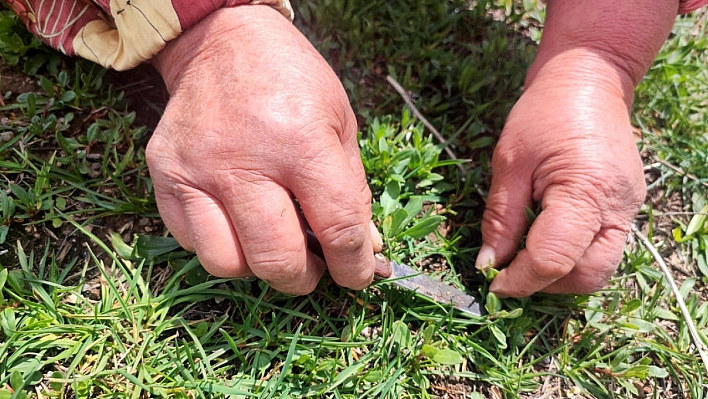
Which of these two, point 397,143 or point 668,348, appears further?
point 397,143

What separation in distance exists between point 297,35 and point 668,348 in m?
1.53

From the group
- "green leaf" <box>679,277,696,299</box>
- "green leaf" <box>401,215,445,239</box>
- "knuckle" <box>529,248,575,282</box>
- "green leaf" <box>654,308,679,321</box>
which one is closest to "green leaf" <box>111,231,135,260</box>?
"green leaf" <box>401,215,445,239</box>

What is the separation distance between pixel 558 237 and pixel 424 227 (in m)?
0.40

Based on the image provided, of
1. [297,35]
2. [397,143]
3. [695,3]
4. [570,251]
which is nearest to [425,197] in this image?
[397,143]

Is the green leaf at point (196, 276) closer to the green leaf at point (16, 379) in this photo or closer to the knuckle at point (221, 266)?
the knuckle at point (221, 266)

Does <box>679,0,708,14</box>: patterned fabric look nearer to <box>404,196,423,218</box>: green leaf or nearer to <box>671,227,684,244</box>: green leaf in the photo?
<box>671,227,684,244</box>: green leaf

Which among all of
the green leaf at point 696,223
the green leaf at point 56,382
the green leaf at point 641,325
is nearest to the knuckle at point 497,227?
the green leaf at point 641,325

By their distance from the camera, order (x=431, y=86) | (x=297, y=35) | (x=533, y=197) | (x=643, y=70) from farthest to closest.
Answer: (x=431, y=86), (x=643, y=70), (x=533, y=197), (x=297, y=35)

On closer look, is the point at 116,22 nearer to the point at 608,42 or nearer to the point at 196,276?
the point at 196,276

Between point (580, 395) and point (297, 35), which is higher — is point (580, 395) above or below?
below

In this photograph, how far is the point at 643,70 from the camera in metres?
1.77

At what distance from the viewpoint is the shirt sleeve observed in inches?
52.9

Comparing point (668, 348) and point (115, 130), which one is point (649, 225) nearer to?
point (668, 348)

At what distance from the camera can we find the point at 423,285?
159 centimetres
